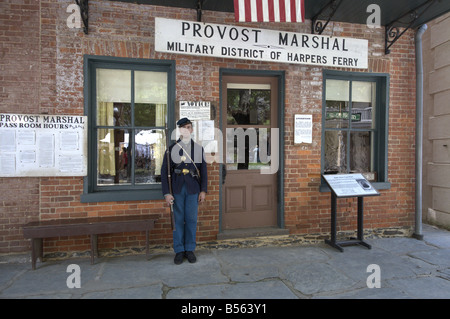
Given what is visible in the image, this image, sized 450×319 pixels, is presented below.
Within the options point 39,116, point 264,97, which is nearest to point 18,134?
point 39,116

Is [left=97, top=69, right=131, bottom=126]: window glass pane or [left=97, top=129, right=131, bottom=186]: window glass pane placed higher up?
[left=97, top=69, right=131, bottom=126]: window glass pane

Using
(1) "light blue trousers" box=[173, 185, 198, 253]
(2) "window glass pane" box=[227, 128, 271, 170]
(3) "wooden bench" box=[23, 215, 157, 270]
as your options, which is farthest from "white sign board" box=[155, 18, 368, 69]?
(3) "wooden bench" box=[23, 215, 157, 270]

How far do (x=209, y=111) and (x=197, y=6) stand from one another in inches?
63.6

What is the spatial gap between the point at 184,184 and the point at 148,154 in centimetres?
100

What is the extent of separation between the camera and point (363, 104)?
5.92m

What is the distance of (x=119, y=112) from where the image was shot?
4.99 m

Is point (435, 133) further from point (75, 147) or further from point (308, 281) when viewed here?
point (75, 147)

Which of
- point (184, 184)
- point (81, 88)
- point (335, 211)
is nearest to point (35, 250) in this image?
point (184, 184)

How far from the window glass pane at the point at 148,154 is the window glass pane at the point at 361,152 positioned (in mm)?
3520

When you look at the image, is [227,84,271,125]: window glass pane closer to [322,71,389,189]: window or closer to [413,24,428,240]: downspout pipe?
[322,71,389,189]: window

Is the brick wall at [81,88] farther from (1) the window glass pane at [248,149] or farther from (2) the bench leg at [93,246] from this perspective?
(1) the window glass pane at [248,149]

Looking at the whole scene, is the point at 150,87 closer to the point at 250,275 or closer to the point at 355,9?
the point at 250,275

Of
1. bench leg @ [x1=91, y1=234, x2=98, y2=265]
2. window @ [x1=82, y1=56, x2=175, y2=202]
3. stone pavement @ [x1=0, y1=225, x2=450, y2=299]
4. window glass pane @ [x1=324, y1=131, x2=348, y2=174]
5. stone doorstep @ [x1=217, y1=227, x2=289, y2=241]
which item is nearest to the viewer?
stone pavement @ [x1=0, y1=225, x2=450, y2=299]

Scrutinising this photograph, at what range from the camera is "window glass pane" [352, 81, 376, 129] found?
231 inches
